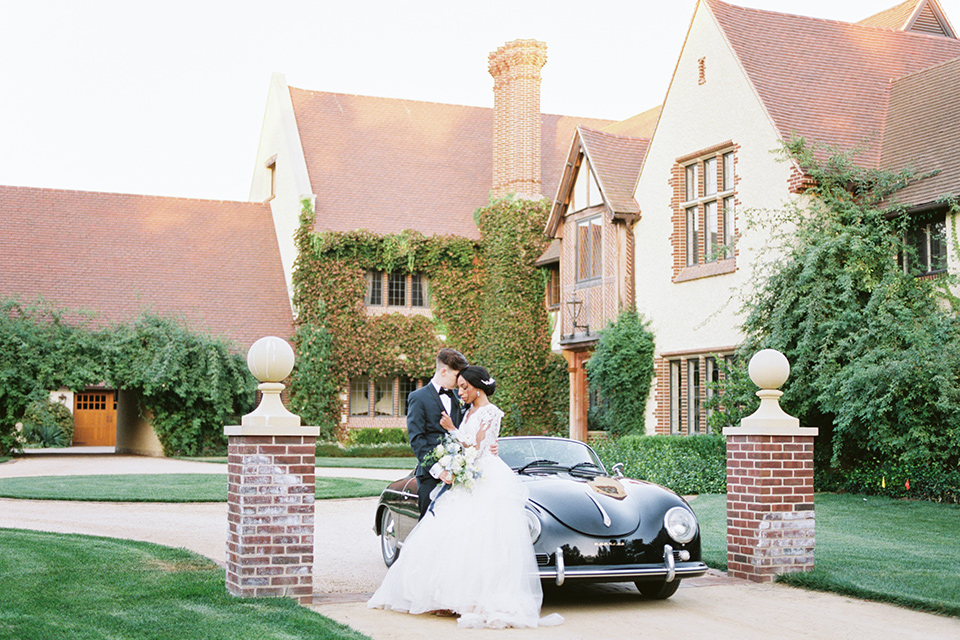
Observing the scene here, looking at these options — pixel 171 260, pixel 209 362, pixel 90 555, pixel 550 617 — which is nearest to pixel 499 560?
pixel 550 617

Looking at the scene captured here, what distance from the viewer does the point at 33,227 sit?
2850 cm

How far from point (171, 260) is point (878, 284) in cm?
1981

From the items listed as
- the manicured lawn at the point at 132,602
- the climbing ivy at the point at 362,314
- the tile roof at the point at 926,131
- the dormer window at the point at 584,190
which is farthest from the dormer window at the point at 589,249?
the manicured lawn at the point at 132,602

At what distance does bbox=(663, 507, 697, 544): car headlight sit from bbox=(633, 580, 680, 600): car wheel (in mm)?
348

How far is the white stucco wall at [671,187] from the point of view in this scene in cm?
1914

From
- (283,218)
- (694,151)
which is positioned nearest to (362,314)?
(283,218)

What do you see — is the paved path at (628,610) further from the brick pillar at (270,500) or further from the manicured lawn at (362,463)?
the manicured lawn at (362,463)

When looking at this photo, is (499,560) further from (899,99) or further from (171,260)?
(171,260)

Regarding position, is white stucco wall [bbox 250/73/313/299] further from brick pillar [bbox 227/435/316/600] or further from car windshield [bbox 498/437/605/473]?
brick pillar [bbox 227/435/316/600]

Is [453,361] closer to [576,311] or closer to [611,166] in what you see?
[611,166]

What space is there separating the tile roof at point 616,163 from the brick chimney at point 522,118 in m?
4.35

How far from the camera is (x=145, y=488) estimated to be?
16.8m

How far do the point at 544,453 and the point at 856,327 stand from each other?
8955 millimetres

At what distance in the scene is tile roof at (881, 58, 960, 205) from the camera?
666 inches
